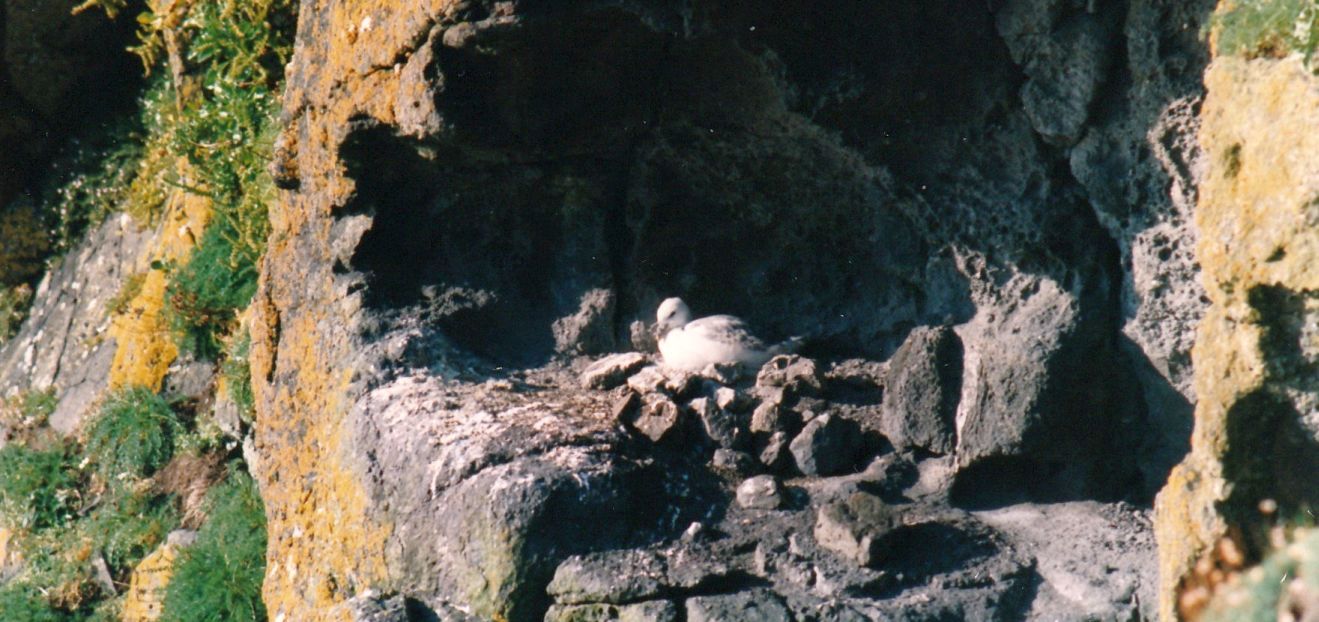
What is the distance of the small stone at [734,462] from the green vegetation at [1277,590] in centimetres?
158

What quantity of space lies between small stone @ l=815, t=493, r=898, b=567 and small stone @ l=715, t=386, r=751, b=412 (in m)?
0.56

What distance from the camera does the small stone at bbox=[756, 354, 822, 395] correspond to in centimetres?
417

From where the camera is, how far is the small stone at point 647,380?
419cm

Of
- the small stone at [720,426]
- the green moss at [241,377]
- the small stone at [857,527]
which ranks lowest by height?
the small stone at [857,527]

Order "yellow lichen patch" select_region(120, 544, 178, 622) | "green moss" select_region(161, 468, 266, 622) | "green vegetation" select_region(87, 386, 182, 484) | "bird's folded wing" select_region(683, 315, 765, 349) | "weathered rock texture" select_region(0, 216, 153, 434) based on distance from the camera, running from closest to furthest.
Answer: "bird's folded wing" select_region(683, 315, 765, 349)
"green moss" select_region(161, 468, 266, 622)
"yellow lichen patch" select_region(120, 544, 178, 622)
"green vegetation" select_region(87, 386, 182, 484)
"weathered rock texture" select_region(0, 216, 153, 434)

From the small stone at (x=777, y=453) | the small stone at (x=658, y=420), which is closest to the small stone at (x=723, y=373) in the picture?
the small stone at (x=658, y=420)

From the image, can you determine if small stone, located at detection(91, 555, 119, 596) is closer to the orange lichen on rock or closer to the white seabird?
the orange lichen on rock

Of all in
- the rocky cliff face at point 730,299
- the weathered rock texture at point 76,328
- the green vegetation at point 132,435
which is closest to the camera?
the rocky cliff face at point 730,299

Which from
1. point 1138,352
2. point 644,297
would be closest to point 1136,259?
point 1138,352

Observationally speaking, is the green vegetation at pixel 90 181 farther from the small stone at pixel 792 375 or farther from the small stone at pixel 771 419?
the small stone at pixel 771 419

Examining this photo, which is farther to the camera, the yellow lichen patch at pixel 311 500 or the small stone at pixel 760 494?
the yellow lichen patch at pixel 311 500

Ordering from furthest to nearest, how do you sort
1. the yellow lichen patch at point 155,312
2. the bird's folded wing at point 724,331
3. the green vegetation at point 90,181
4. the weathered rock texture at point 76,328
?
the green vegetation at point 90,181 → the weathered rock texture at point 76,328 → the yellow lichen patch at point 155,312 → the bird's folded wing at point 724,331

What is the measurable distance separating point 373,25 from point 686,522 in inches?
70.2

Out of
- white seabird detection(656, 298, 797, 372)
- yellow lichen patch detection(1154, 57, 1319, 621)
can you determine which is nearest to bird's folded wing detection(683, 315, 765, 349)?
white seabird detection(656, 298, 797, 372)
